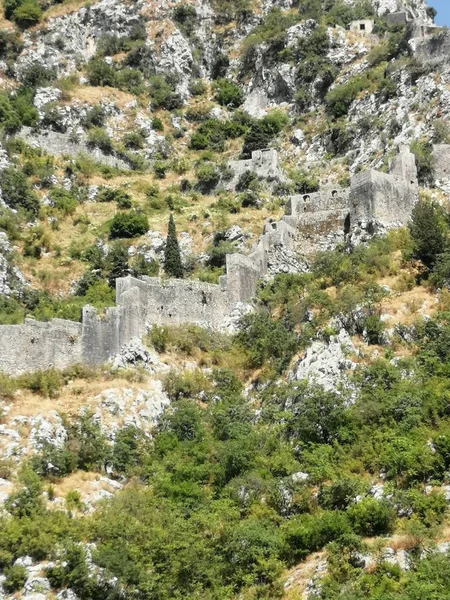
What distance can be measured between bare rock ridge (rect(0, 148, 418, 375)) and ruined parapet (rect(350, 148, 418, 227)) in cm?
4

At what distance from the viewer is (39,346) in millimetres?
29578

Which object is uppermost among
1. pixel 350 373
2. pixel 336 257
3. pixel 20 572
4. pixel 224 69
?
pixel 224 69

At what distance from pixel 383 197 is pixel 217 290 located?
7781 millimetres

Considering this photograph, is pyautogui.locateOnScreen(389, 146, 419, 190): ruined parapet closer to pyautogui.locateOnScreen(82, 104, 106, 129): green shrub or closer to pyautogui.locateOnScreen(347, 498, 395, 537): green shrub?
pyautogui.locateOnScreen(347, 498, 395, 537): green shrub

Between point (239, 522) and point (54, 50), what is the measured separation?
4517cm

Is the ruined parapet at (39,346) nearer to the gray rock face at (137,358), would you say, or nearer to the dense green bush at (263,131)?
the gray rock face at (137,358)

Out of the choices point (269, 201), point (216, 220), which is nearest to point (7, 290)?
point (216, 220)

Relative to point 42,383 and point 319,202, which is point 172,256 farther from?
point 42,383

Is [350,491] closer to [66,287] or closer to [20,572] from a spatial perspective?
[20,572]

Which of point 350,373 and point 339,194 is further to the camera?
point 339,194

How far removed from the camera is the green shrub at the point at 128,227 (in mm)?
42906

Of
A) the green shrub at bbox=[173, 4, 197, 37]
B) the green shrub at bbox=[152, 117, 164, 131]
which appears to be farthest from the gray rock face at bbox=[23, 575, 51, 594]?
the green shrub at bbox=[173, 4, 197, 37]

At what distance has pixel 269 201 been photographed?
44.5m

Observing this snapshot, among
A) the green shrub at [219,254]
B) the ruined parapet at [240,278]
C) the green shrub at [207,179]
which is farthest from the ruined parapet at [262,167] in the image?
the ruined parapet at [240,278]
